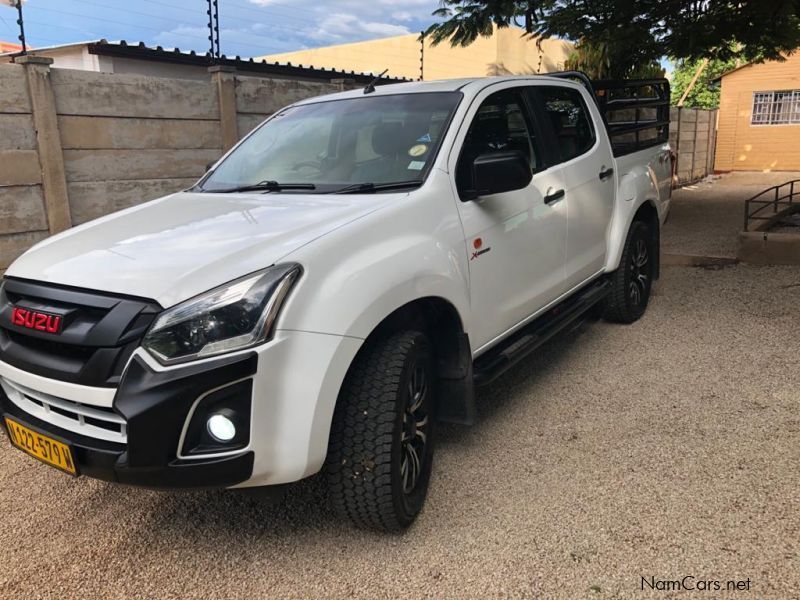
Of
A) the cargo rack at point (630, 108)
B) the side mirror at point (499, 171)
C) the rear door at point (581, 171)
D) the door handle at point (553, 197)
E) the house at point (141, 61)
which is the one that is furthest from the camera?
the house at point (141, 61)

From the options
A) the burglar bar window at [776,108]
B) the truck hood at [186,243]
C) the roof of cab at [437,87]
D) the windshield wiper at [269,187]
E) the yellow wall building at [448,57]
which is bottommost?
the truck hood at [186,243]

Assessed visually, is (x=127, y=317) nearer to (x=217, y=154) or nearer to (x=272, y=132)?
(x=272, y=132)

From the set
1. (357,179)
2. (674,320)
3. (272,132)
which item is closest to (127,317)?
(357,179)

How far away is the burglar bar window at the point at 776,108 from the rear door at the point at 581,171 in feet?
68.1

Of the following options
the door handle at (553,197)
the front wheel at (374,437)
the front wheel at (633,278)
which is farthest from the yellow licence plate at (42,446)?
the front wheel at (633,278)

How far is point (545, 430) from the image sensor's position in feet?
11.9

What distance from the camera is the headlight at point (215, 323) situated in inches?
83.9

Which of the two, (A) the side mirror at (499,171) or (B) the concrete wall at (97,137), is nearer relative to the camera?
(A) the side mirror at (499,171)

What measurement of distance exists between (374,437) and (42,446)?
3.94ft

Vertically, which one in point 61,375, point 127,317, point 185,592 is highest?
point 127,317

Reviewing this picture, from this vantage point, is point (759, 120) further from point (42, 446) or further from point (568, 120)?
point (42, 446)

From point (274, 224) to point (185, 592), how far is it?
1.42m

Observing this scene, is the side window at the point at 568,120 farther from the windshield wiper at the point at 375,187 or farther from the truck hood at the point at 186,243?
the truck hood at the point at 186,243

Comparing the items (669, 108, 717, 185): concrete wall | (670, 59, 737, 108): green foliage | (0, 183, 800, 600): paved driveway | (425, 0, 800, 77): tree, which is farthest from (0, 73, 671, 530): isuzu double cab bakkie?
(670, 59, 737, 108): green foliage
